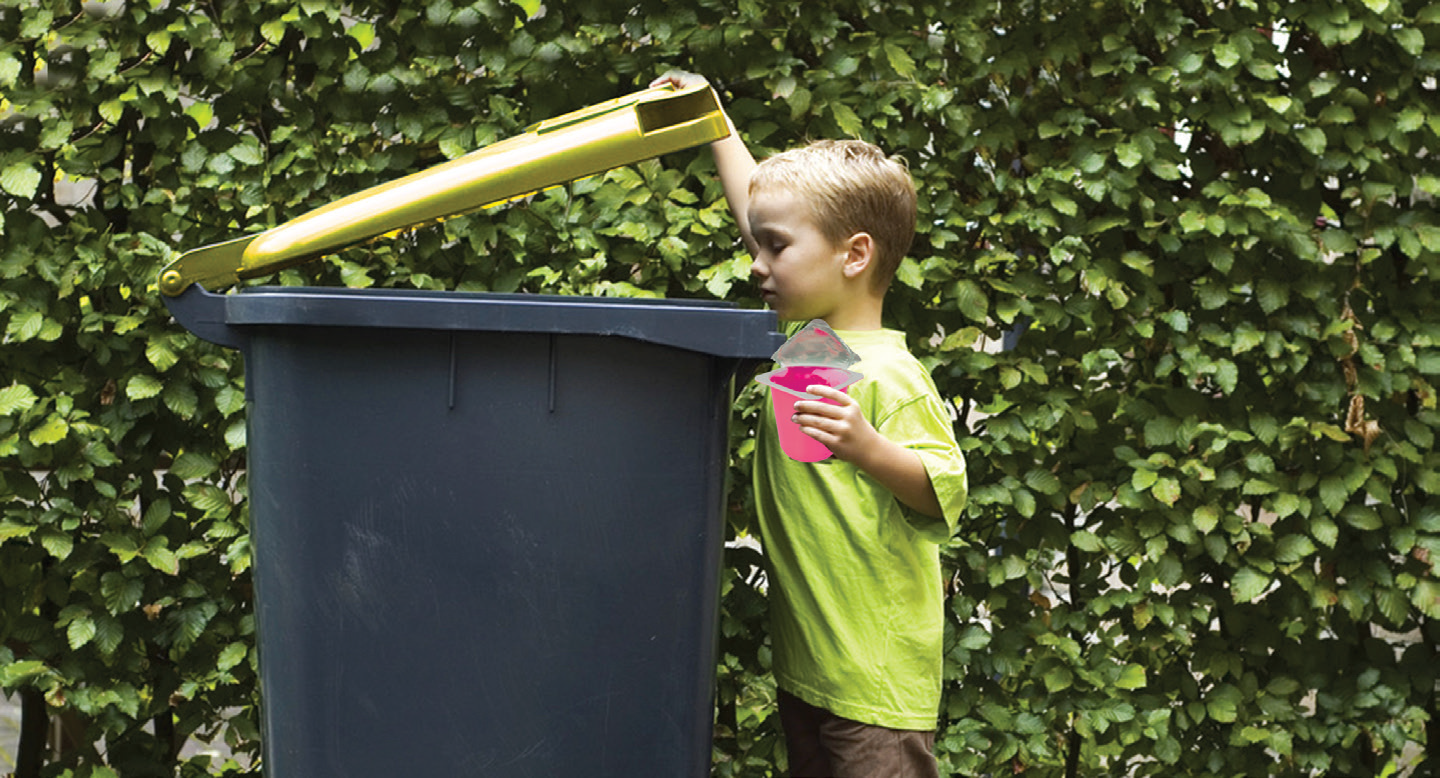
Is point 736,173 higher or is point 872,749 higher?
point 736,173

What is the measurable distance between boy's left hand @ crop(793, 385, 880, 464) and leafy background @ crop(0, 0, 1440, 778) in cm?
66

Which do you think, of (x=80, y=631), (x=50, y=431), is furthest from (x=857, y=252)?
(x=80, y=631)

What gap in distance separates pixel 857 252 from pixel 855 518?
43cm

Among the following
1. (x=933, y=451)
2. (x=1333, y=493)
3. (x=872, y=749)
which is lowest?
(x=872, y=749)

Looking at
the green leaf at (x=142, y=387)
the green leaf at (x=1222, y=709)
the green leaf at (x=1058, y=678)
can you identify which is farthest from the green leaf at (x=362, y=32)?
the green leaf at (x=1222, y=709)

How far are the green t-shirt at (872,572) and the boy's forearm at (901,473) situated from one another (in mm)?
54

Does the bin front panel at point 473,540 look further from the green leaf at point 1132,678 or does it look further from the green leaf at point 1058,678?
the green leaf at point 1132,678

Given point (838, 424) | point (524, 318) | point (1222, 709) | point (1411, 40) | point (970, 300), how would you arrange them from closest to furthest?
point (524, 318) → point (838, 424) → point (970, 300) → point (1411, 40) → point (1222, 709)

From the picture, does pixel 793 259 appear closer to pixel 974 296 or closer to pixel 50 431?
pixel 974 296

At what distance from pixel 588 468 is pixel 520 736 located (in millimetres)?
402

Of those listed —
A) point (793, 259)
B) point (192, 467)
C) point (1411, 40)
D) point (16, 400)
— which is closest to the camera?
point (793, 259)

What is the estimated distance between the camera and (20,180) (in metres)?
2.61

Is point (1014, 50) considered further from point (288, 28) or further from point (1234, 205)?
point (288, 28)

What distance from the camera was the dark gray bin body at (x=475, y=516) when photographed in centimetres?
189
